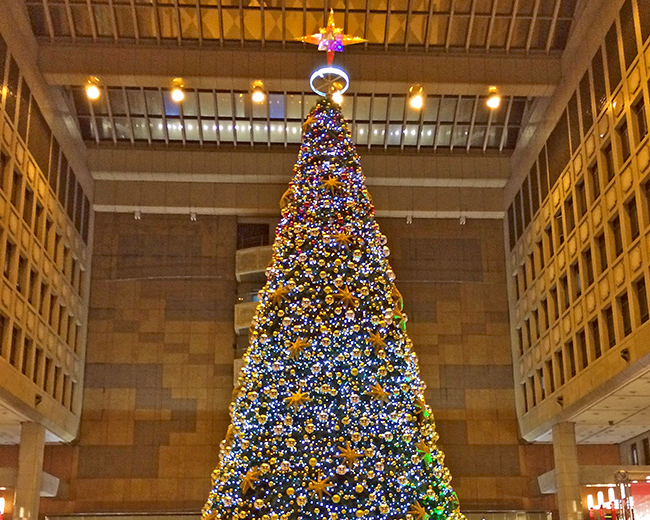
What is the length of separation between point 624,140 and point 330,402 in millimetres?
13831

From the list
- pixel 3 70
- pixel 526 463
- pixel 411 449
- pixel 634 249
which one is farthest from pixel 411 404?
pixel 526 463

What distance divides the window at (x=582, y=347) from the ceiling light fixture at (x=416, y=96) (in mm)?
9188

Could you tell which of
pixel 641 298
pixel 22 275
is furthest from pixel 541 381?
pixel 22 275

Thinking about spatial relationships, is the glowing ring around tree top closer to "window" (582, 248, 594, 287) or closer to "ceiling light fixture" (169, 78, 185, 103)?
"ceiling light fixture" (169, 78, 185, 103)

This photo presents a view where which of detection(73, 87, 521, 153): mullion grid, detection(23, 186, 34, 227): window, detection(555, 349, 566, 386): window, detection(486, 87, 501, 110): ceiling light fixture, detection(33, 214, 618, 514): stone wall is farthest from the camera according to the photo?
detection(33, 214, 618, 514): stone wall

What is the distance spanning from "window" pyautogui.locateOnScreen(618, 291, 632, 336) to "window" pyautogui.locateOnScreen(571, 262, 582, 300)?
3301mm

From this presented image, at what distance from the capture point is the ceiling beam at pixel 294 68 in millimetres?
27719

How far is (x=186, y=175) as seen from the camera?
108ft

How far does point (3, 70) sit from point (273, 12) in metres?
9.03

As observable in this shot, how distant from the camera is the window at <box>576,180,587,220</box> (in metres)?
25.4

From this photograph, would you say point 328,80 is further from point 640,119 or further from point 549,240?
point 549,240

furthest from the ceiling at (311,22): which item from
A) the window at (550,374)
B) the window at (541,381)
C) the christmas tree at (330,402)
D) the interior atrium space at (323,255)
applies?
the christmas tree at (330,402)

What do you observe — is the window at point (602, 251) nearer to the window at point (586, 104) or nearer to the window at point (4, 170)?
the window at point (586, 104)

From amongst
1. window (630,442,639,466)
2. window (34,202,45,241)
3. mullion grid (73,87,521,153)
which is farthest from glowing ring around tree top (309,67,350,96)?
window (630,442,639,466)
